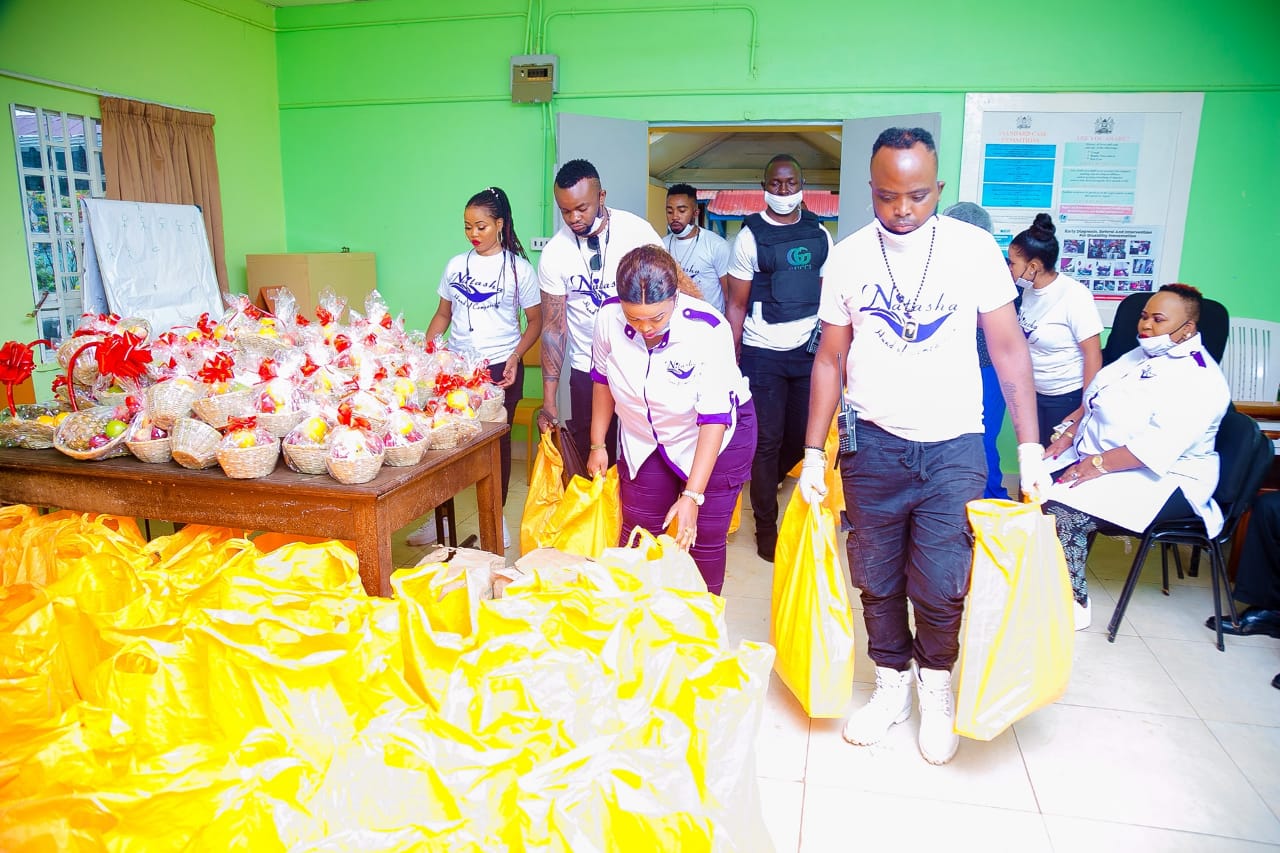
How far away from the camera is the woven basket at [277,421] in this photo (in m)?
2.18

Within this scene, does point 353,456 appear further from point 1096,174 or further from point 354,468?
point 1096,174

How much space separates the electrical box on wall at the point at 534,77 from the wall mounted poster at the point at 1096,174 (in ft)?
7.70

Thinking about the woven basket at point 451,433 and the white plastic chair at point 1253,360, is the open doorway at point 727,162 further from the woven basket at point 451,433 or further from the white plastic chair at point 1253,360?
the woven basket at point 451,433

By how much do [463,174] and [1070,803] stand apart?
4504mm

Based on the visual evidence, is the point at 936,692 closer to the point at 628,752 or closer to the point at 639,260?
the point at 628,752

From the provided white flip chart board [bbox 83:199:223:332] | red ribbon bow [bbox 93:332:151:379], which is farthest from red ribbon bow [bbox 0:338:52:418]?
white flip chart board [bbox 83:199:223:332]

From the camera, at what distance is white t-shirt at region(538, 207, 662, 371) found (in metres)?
2.99

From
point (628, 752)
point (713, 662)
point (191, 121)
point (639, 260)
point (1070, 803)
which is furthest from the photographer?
point (191, 121)

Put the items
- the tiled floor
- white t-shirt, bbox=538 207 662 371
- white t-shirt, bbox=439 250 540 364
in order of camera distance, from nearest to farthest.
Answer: the tiled floor → white t-shirt, bbox=538 207 662 371 → white t-shirt, bbox=439 250 540 364

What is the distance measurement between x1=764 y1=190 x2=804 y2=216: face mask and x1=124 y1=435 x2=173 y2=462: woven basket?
7.65ft

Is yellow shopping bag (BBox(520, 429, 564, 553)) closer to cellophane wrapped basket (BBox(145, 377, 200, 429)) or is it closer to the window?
cellophane wrapped basket (BBox(145, 377, 200, 429))

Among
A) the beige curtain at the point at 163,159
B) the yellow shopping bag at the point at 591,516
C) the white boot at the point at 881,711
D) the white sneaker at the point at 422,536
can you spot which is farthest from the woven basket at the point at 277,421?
the beige curtain at the point at 163,159

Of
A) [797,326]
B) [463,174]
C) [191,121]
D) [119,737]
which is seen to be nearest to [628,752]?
[119,737]

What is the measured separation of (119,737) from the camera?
1453 mm
